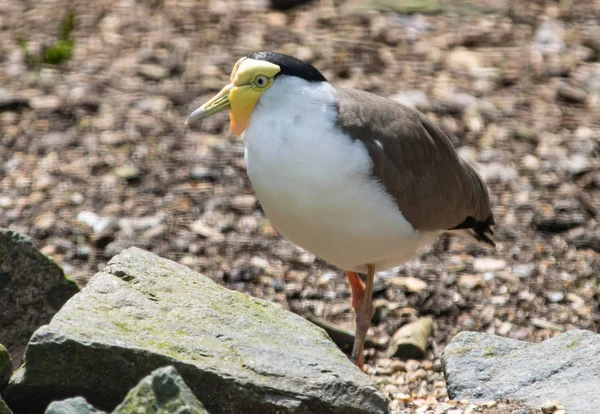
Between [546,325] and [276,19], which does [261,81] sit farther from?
[276,19]

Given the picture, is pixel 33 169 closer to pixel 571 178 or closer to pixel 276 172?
pixel 276 172

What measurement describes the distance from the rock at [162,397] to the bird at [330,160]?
1.61m

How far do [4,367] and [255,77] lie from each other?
67.1 inches

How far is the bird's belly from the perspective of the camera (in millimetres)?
4312

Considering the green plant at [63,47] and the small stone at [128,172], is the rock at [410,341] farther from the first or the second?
the green plant at [63,47]

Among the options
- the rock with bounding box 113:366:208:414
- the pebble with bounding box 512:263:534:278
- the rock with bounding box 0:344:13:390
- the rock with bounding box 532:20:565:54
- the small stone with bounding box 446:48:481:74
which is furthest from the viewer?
the rock with bounding box 532:20:565:54

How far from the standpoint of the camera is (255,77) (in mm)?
4500

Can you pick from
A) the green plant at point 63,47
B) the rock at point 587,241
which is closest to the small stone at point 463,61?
the rock at point 587,241

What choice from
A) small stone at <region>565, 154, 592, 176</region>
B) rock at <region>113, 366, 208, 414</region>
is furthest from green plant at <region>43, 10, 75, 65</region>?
rock at <region>113, 366, 208, 414</region>

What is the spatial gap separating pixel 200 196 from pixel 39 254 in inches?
92.4

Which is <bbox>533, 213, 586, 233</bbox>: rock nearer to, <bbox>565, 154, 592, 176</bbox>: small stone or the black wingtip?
<bbox>565, 154, 592, 176</bbox>: small stone

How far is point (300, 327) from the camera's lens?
3975mm

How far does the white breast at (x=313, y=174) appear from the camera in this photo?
4.31 m

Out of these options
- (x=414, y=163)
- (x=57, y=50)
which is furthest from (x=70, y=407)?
(x=57, y=50)
